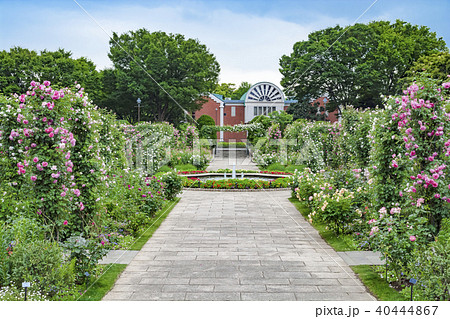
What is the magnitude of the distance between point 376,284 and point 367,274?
41cm

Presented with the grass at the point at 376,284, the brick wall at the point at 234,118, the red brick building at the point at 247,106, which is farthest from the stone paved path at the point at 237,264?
the brick wall at the point at 234,118

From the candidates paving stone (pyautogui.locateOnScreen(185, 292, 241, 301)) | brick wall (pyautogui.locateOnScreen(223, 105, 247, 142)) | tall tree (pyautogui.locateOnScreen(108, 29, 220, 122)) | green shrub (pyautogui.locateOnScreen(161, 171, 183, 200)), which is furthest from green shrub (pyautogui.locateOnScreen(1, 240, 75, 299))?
brick wall (pyautogui.locateOnScreen(223, 105, 247, 142))

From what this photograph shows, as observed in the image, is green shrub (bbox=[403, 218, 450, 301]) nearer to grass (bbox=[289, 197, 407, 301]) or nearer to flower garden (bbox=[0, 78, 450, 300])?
flower garden (bbox=[0, 78, 450, 300])

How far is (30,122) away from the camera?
527 centimetres

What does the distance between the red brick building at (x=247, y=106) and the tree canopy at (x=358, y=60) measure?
5.17m

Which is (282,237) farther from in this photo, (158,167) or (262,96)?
(262,96)

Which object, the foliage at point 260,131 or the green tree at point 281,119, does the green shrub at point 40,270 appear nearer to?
the foliage at point 260,131

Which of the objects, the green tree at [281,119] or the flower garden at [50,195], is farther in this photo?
the green tree at [281,119]

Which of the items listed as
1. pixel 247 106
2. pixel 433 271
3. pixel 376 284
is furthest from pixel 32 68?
pixel 433 271

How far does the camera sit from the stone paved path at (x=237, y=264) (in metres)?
4.78

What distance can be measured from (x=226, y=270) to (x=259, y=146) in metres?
21.2

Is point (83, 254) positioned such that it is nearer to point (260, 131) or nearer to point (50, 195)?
point (50, 195)

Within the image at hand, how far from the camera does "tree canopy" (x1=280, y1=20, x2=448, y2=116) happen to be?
3616 cm

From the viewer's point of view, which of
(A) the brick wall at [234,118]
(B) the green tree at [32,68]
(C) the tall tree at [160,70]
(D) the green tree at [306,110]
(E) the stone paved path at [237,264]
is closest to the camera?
(E) the stone paved path at [237,264]
